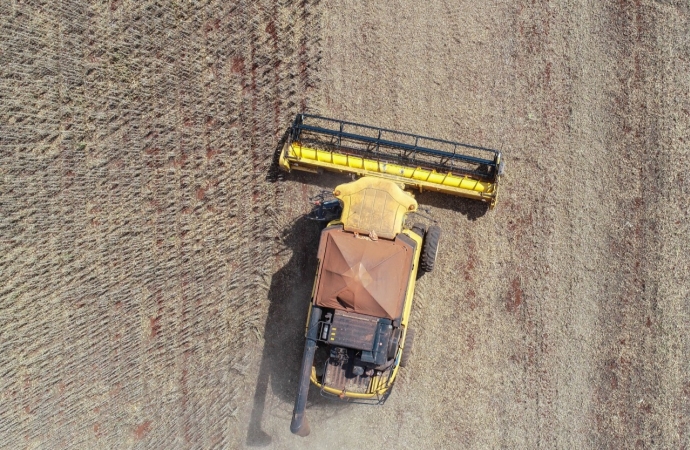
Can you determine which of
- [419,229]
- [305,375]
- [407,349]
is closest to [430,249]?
[419,229]

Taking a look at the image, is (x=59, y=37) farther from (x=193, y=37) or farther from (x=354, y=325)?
(x=354, y=325)

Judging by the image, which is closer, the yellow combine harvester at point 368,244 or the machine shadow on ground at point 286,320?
the yellow combine harvester at point 368,244

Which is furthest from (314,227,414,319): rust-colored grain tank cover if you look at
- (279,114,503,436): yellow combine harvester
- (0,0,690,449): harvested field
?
(0,0,690,449): harvested field

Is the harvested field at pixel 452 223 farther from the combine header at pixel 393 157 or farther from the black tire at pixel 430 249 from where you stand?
the black tire at pixel 430 249

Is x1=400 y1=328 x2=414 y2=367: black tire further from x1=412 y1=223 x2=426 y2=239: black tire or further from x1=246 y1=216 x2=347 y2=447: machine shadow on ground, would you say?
x1=246 y1=216 x2=347 y2=447: machine shadow on ground

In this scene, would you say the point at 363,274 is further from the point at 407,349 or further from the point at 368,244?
the point at 407,349

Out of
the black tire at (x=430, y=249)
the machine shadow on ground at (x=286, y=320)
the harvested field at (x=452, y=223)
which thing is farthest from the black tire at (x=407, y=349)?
the machine shadow on ground at (x=286, y=320)

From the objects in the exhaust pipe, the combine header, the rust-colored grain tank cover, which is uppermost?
the combine header
